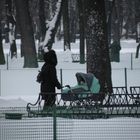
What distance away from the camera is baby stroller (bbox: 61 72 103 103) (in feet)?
45.9

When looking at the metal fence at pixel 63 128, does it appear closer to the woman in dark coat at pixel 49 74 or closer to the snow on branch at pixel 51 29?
the woman in dark coat at pixel 49 74

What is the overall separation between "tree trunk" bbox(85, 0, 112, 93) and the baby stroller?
204 centimetres

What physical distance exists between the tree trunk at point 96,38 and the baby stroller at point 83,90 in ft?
6.70

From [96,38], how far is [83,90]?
258cm

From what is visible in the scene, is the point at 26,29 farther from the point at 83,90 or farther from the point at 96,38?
the point at 83,90

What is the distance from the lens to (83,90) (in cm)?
1491

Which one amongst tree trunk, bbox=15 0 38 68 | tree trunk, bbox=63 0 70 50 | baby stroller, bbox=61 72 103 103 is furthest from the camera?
tree trunk, bbox=63 0 70 50

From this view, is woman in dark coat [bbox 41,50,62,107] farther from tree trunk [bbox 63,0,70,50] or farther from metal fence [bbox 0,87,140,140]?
tree trunk [bbox 63,0,70,50]

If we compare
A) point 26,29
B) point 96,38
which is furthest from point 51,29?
point 96,38

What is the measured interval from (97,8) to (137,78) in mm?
9855

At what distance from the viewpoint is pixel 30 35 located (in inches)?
1246

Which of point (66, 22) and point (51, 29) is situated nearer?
point (51, 29)

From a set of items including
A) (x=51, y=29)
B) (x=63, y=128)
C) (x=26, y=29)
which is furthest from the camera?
(x=51, y=29)

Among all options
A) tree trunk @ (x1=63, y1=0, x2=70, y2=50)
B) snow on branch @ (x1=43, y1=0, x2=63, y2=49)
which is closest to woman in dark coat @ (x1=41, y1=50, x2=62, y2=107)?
snow on branch @ (x1=43, y1=0, x2=63, y2=49)
